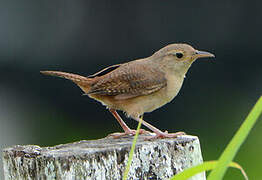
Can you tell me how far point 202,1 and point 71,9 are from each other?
1.96 m

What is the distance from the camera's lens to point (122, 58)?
801cm

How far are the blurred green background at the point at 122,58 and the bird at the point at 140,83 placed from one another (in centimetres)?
315

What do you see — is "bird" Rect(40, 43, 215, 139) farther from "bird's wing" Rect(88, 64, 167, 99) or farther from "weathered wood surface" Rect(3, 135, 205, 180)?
"weathered wood surface" Rect(3, 135, 205, 180)

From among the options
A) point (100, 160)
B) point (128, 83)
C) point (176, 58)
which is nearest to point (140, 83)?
point (128, 83)

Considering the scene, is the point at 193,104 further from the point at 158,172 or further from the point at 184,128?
the point at 158,172

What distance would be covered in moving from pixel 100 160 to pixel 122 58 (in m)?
5.01

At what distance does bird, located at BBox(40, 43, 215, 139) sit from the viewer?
4.51m

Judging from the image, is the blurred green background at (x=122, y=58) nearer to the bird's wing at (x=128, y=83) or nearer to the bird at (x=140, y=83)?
the bird at (x=140, y=83)

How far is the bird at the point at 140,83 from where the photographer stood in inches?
178

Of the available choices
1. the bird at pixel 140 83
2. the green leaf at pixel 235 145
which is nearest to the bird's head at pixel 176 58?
the bird at pixel 140 83

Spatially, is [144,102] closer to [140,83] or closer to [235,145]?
[140,83]

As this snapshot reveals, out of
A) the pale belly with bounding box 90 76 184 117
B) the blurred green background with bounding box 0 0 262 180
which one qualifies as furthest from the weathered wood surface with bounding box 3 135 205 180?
the blurred green background with bounding box 0 0 262 180

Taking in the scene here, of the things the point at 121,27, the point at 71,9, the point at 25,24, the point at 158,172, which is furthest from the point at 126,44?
the point at 158,172

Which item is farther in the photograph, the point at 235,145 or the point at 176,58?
the point at 176,58
